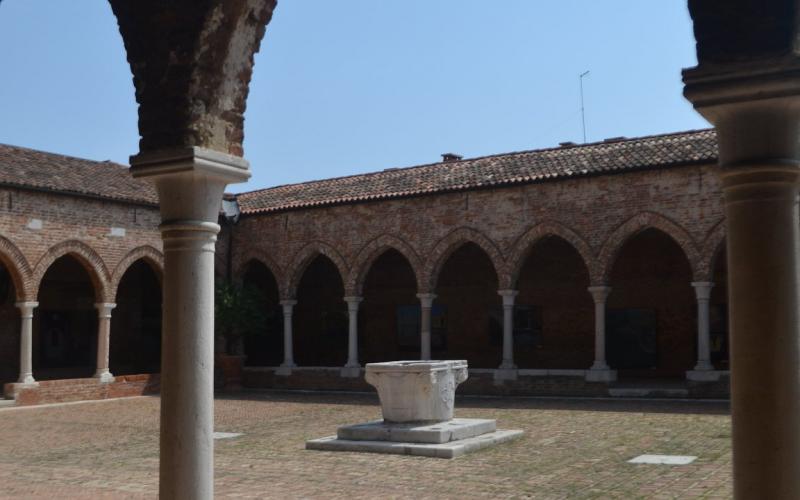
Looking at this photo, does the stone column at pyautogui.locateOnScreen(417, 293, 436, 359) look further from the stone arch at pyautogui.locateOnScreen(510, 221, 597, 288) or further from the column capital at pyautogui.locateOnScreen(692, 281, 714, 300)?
the column capital at pyautogui.locateOnScreen(692, 281, 714, 300)

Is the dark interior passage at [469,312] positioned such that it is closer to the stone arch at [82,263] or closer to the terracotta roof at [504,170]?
the terracotta roof at [504,170]

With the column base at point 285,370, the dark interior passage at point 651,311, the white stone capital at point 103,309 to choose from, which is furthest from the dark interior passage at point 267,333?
the dark interior passage at point 651,311

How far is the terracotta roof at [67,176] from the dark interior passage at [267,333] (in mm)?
4626

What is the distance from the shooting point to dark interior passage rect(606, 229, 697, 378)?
22.9 metres

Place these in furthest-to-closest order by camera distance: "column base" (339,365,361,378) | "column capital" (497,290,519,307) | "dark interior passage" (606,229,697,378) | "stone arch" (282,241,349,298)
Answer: "stone arch" (282,241,349,298) → "column base" (339,365,361,378) → "dark interior passage" (606,229,697,378) → "column capital" (497,290,519,307)

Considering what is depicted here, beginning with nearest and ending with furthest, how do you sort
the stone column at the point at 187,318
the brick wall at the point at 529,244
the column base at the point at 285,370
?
the stone column at the point at 187,318
the brick wall at the point at 529,244
the column base at the point at 285,370

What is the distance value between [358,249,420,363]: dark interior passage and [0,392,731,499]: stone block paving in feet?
27.8

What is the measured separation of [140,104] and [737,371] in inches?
141

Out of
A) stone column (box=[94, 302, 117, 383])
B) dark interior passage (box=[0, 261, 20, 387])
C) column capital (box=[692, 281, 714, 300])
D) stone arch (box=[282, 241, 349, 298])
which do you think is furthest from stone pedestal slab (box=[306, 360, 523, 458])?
dark interior passage (box=[0, 261, 20, 387])

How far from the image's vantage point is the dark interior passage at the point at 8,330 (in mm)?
24094

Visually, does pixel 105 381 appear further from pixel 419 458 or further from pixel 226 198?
pixel 419 458

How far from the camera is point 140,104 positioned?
17.7 ft

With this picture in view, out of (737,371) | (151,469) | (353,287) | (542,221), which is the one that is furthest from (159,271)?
(737,371)

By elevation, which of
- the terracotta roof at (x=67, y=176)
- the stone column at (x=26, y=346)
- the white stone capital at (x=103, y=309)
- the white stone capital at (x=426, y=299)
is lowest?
the stone column at (x=26, y=346)
